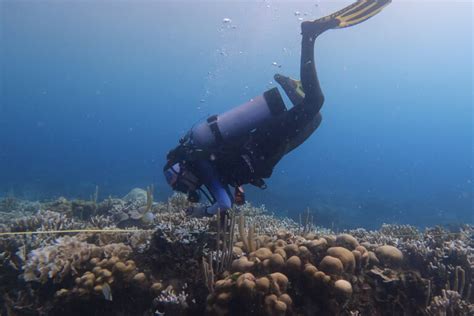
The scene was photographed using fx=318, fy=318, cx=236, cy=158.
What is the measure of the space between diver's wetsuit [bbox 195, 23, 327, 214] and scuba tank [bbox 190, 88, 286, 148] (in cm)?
18

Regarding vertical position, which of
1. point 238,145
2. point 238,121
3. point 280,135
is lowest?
point 238,145

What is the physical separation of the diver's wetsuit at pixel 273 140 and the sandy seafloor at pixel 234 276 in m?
0.70

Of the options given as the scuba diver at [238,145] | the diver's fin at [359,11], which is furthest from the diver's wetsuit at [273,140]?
the diver's fin at [359,11]

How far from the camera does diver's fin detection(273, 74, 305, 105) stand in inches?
277

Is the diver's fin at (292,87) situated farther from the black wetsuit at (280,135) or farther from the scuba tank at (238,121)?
the scuba tank at (238,121)

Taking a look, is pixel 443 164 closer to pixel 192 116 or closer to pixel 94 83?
pixel 192 116

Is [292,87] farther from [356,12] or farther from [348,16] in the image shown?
[356,12]

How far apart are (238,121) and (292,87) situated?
79.2 inches

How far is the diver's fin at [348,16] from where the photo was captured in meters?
6.56

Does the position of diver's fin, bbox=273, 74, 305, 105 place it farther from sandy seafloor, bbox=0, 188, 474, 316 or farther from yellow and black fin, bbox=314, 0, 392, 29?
sandy seafloor, bbox=0, 188, 474, 316

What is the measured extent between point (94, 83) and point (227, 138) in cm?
17184

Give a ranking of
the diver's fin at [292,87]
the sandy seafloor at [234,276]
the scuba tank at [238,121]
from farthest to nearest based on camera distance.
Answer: the diver's fin at [292,87] < the scuba tank at [238,121] < the sandy seafloor at [234,276]

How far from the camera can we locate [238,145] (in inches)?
228

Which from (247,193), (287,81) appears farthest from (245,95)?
(287,81)
